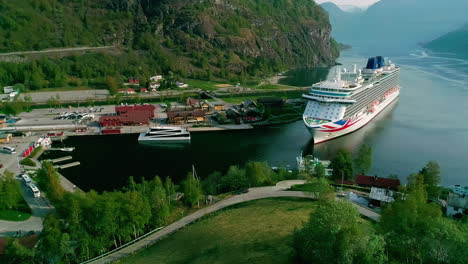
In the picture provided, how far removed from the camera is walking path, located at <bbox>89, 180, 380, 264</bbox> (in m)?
20.6

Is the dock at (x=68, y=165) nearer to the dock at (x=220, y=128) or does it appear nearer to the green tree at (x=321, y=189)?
the dock at (x=220, y=128)

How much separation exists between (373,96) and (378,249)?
48.0 meters

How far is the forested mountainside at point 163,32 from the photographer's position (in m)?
95.9

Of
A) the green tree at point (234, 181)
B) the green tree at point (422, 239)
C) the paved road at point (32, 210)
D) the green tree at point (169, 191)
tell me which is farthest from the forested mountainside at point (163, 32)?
the green tree at point (422, 239)

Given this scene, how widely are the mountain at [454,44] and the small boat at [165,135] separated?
142406mm

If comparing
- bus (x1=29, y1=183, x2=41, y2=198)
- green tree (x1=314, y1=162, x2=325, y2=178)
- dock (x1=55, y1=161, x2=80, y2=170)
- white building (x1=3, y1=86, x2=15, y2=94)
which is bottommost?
dock (x1=55, y1=161, x2=80, y2=170)

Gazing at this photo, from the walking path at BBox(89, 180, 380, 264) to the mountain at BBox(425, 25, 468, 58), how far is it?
494ft

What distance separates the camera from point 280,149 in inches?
1719

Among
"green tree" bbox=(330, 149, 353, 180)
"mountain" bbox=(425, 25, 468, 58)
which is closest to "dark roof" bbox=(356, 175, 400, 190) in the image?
"green tree" bbox=(330, 149, 353, 180)

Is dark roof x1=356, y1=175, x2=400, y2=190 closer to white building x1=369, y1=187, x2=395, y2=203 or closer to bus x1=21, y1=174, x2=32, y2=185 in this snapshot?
white building x1=369, y1=187, x2=395, y2=203

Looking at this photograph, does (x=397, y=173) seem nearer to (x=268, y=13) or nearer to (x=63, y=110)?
(x=63, y=110)

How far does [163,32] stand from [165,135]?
2720 inches

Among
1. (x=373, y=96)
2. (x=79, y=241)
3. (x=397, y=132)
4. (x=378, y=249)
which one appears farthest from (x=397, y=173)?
(x=79, y=241)

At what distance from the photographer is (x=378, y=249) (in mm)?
12367
